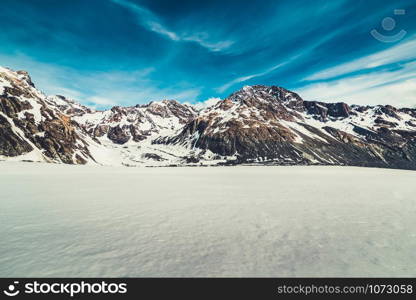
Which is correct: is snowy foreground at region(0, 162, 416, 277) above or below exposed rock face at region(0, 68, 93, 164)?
below

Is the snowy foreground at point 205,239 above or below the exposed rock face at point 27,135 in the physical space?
below

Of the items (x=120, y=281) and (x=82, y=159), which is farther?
(x=82, y=159)

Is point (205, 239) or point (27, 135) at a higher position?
point (27, 135)

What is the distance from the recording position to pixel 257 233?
38.6 ft

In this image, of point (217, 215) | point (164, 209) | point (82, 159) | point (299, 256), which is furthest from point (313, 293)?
point (82, 159)

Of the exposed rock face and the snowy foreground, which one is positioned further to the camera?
the exposed rock face

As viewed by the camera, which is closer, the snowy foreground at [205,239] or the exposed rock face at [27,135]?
the snowy foreground at [205,239]

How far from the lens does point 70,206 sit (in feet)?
57.4

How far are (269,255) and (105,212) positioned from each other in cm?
1076

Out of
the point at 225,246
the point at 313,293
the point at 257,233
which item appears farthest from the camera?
the point at 257,233

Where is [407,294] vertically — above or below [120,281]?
below

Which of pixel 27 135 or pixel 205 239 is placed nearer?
pixel 205 239

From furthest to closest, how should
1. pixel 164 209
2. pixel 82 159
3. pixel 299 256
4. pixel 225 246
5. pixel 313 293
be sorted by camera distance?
1. pixel 82 159
2. pixel 164 209
3. pixel 225 246
4. pixel 299 256
5. pixel 313 293

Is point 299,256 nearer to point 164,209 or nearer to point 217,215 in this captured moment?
point 217,215
